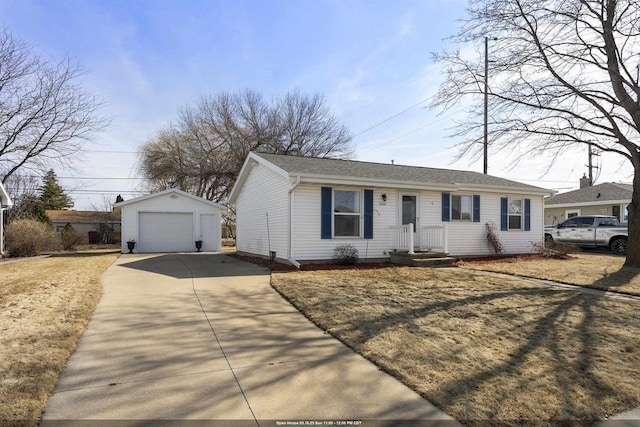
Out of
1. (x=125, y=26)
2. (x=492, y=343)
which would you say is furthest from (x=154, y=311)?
(x=125, y=26)

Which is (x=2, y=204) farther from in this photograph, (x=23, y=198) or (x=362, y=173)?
(x=362, y=173)

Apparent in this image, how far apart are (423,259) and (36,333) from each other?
9468 millimetres

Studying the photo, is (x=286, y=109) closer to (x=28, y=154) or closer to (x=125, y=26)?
(x=28, y=154)

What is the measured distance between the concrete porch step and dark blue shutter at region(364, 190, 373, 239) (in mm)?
1030

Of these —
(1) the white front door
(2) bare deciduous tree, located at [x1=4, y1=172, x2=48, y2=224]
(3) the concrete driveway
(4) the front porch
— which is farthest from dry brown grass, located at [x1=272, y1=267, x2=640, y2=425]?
(2) bare deciduous tree, located at [x1=4, y1=172, x2=48, y2=224]

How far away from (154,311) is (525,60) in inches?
456

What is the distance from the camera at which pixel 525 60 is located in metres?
10.9

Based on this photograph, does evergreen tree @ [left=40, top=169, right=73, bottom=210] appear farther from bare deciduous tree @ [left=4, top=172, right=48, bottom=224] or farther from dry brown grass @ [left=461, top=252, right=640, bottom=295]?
dry brown grass @ [left=461, top=252, right=640, bottom=295]

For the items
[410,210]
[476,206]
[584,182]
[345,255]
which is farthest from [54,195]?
[584,182]

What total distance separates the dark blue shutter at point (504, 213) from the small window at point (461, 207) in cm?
158

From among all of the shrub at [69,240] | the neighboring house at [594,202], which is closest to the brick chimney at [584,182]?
the neighboring house at [594,202]

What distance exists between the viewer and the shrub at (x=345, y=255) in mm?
11211

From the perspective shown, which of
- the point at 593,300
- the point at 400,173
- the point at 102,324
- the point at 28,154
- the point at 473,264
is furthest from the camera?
the point at 28,154

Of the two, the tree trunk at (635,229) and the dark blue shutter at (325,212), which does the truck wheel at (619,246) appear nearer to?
the tree trunk at (635,229)
